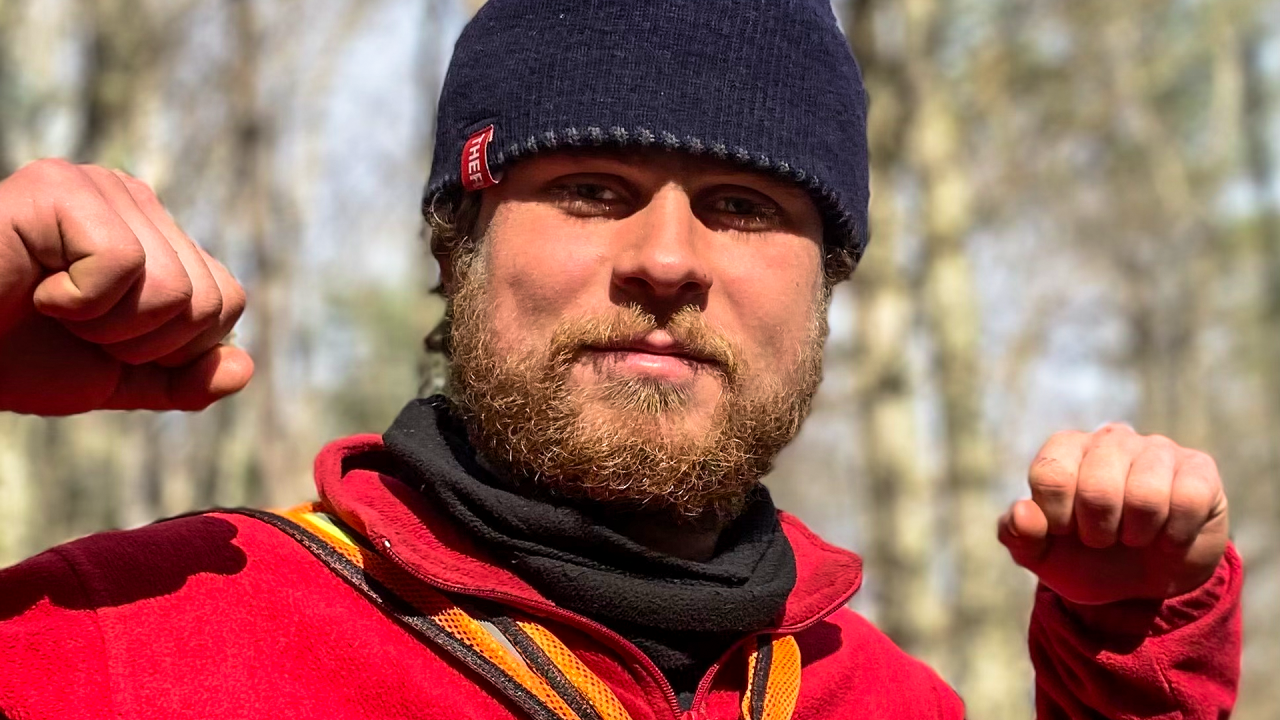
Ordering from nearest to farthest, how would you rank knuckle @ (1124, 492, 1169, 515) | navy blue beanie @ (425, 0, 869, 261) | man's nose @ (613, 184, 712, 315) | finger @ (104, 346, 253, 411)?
finger @ (104, 346, 253, 411)
knuckle @ (1124, 492, 1169, 515)
man's nose @ (613, 184, 712, 315)
navy blue beanie @ (425, 0, 869, 261)

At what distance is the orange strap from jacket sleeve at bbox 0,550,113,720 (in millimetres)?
353

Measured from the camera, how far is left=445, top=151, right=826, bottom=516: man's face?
6.86 ft

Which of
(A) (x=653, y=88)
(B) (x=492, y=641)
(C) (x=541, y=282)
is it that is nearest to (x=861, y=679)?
(B) (x=492, y=641)

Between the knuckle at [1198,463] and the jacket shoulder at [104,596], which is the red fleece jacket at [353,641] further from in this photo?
the knuckle at [1198,463]

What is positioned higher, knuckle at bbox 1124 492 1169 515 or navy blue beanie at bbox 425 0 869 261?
navy blue beanie at bbox 425 0 869 261

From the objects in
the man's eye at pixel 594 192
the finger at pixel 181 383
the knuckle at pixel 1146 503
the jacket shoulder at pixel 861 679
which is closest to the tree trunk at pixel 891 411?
the jacket shoulder at pixel 861 679

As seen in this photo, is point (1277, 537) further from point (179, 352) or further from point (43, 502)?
point (179, 352)

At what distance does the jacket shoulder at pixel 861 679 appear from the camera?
221 cm

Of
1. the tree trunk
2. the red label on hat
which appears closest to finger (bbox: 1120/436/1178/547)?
the red label on hat

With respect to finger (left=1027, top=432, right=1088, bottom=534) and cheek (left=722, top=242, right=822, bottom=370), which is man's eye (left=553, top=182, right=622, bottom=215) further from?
finger (left=1027, top=432, right=1088, bottom=534)

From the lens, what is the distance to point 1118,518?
1861 mm

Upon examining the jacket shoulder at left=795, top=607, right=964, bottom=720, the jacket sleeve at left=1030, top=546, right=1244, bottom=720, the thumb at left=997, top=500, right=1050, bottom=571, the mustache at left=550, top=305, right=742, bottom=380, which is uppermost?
the mustache at left=550, top=305, right=742, bottom=380

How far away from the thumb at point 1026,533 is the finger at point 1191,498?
0.18m

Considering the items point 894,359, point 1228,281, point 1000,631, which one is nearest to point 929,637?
point 1000,631
